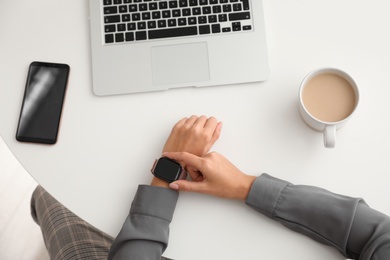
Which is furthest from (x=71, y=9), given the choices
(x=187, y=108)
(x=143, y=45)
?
(x=187, y=108)

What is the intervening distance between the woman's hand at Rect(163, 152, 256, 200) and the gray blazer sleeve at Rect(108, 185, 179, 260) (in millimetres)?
34

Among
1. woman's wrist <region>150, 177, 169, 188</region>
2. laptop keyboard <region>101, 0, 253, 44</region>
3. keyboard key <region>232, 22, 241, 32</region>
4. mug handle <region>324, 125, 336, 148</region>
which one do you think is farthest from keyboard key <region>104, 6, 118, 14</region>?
mug handle <region>324, 125, 336, 148</region>

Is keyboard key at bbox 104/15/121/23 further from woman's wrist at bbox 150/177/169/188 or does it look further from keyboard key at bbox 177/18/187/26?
woman's wrist at bbox 150/177/169/188

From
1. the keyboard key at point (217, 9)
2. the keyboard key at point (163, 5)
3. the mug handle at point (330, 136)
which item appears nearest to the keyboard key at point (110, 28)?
the keyboard key at point (163, 5)

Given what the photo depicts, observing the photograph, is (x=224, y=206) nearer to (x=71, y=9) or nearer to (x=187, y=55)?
(x=187, y=55)

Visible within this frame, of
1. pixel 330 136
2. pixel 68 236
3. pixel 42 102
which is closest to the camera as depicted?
pixel 330 136

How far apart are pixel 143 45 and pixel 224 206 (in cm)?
35

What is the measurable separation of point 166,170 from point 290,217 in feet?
0.77

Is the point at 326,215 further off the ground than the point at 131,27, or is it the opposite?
the point at 131,27

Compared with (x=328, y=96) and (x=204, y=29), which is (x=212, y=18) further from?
(x=328, y=96)

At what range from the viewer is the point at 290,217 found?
74cm

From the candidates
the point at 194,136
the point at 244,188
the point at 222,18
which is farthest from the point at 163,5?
the point at 244,188

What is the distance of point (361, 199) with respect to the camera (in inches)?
28.9

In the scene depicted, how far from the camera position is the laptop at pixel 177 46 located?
2.71ft
